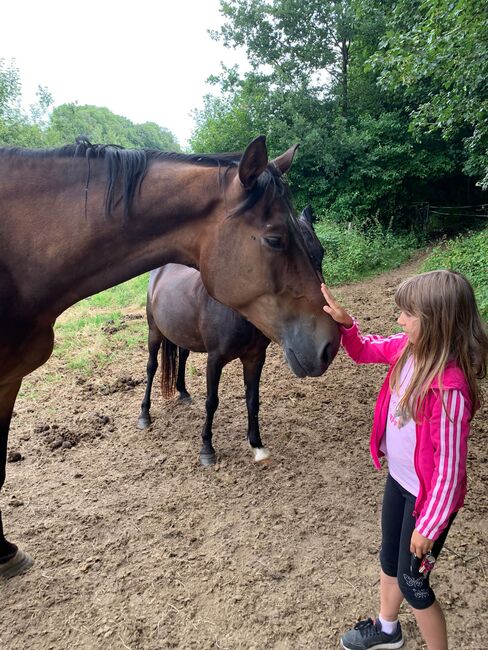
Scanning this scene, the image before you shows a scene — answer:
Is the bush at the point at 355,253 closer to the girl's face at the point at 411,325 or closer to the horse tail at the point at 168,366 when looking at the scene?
the horse tail at the point at 168,366

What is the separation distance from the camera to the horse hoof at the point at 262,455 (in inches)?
133

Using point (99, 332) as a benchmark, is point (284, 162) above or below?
above

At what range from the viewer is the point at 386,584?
5.71ft

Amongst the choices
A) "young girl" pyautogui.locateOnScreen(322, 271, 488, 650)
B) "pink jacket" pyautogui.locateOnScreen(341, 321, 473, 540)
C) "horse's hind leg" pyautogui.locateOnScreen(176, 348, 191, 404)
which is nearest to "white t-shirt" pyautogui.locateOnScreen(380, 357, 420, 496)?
"young girl" pyautogui.locateOnScreen(322, 271, 488, 650)

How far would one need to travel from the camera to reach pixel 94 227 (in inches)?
65.1

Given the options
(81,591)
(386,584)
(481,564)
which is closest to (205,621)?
(81,591)

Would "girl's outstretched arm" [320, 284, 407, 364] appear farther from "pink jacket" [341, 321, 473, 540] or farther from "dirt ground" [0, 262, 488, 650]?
"dirt ground" [0, 262, 488, 650]

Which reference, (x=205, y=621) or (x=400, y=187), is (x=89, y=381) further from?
(x=400, y=187)

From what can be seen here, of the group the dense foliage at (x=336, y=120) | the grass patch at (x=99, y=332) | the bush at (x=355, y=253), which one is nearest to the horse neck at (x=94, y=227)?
the grass patch at (x=99, y=332)

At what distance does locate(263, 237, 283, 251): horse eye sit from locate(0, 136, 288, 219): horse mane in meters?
0.16

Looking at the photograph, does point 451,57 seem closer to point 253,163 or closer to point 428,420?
point 253,163

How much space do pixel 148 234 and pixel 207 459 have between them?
2.29 metres

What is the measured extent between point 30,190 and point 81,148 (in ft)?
0.95

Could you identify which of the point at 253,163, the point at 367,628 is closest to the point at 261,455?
the point at 367,628
